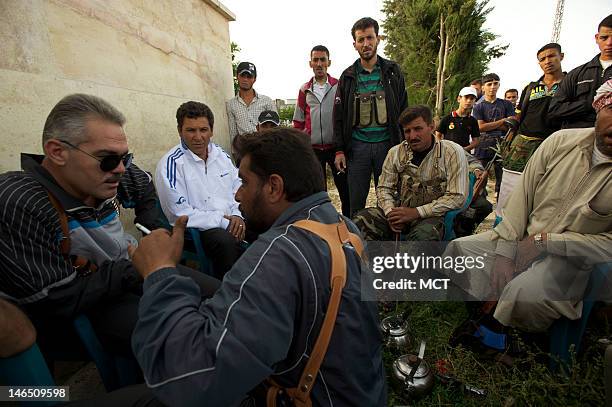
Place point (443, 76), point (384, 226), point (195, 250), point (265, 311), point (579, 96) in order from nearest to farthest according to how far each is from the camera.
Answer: point (265, 311), point (195, 250), point (384, 226), point (579, 96), point (443, 76)

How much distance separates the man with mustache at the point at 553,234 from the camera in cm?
192

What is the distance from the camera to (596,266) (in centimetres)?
188

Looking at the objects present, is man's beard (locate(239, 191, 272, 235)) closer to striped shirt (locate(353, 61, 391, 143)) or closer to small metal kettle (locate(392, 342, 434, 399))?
small metal kettle (locate(392, 342, 434, 399))

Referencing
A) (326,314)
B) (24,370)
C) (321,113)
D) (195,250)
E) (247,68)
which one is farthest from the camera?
(247,68)

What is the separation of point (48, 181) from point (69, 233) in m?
0.29

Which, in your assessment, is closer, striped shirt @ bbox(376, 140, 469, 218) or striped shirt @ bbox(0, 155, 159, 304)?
striped shirt @ bbox(0, 155, 159, 304)

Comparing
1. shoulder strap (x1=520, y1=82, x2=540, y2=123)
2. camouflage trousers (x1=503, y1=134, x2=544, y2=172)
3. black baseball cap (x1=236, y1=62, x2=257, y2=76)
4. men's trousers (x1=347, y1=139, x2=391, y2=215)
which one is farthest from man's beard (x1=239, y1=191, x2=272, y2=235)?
shoulder strap (x1=520, y1=82, x2=540, y2=123)

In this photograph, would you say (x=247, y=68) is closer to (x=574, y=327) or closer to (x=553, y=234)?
(x=553, y=234)

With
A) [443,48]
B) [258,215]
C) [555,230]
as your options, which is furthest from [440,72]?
[258,215]

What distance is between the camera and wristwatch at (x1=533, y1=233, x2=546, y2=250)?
6.84 feet

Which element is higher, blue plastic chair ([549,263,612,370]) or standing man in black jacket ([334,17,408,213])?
standing man in black jacket ([334,17,408,213])

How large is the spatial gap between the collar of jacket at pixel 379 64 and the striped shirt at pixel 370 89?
4 cm

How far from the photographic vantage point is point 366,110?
3643 millimetres

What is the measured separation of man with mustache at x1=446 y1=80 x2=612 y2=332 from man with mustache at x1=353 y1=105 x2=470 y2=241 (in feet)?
1.70
